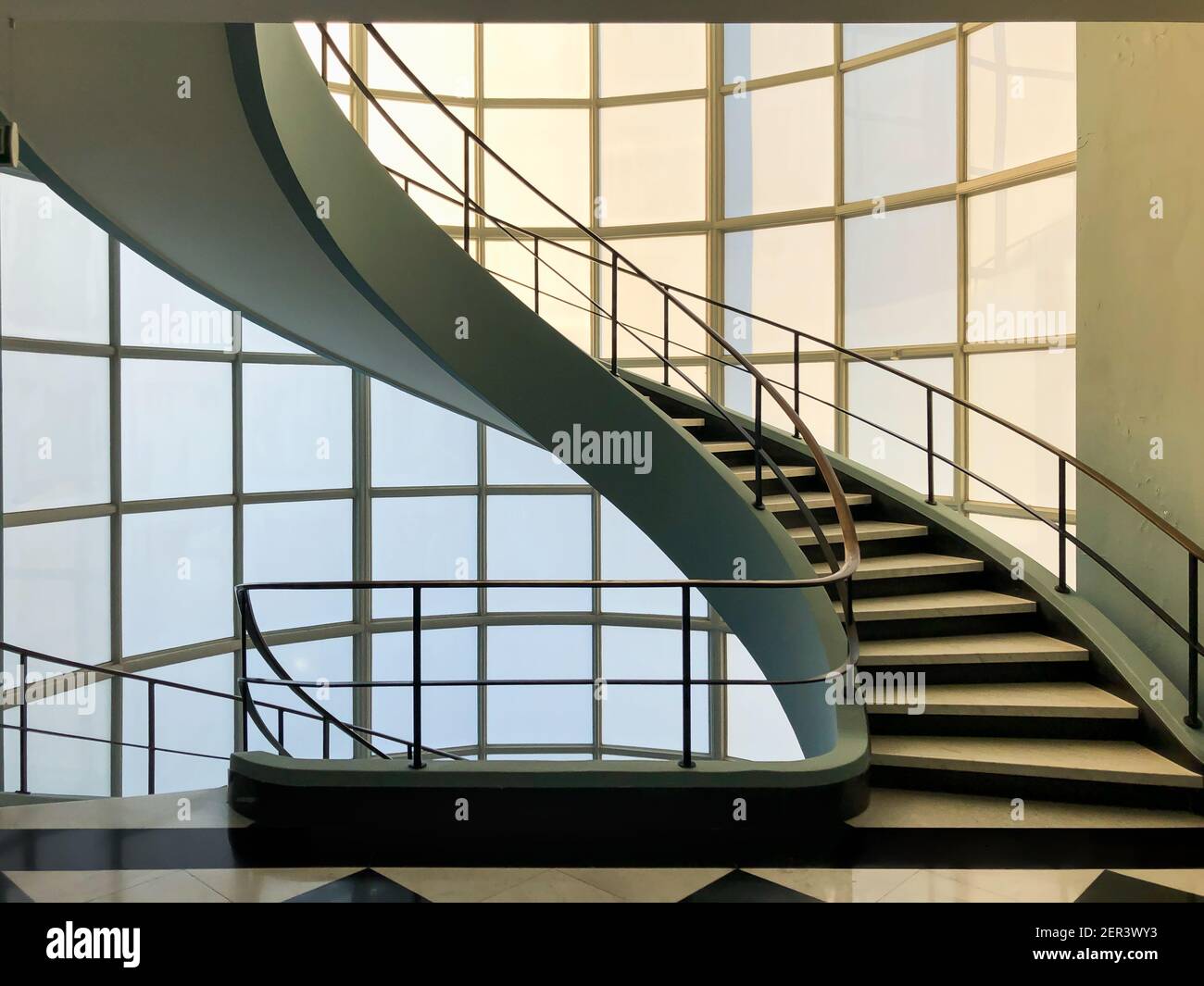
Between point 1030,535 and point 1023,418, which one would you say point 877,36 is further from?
point 1030,535

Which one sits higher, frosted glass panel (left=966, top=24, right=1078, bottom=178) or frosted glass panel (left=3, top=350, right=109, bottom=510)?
frosted glass panel (left=966, top=24, right=1078, bottom=178)

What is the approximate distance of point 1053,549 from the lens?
7.04 metres

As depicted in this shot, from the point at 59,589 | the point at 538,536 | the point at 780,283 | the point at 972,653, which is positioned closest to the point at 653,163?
the point at 780,283

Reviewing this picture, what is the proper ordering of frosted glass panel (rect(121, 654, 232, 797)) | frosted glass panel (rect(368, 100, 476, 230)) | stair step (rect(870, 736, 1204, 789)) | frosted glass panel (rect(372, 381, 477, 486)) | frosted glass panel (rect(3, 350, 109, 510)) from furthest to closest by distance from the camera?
frosted glass panel (rect(372, 381, 477, 486)) < frosted glass panel (rect(368, 100, 476, 230)) < frosted glass panel (rect(121, 654, 232, 797)) < frosted glass panel (rect(3, 350, 109, 510)) < stair step (rect(870, 736, 1204, 789))

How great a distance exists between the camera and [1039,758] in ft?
13.5

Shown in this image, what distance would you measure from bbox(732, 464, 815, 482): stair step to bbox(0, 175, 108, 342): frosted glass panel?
16.9 feet

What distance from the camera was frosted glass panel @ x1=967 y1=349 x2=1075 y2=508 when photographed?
695 cm

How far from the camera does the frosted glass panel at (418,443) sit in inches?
388

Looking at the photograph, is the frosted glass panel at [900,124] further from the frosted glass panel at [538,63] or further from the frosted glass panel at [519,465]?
the frosted glass panel at [519,465]

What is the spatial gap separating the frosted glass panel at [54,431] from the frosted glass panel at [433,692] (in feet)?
10.8

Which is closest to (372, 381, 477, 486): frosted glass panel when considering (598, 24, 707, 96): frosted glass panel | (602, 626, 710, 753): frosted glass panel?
(602, 626, 710, 753): frosted glass panel

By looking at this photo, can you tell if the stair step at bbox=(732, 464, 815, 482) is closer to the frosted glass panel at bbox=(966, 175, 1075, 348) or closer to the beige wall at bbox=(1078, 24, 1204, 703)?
the beige wall at bbox=(1078, 24, 1204, 703)

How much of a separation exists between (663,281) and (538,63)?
258 centimetres

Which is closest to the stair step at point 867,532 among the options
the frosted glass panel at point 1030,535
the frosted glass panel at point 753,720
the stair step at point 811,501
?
the stair step at point 811,501
